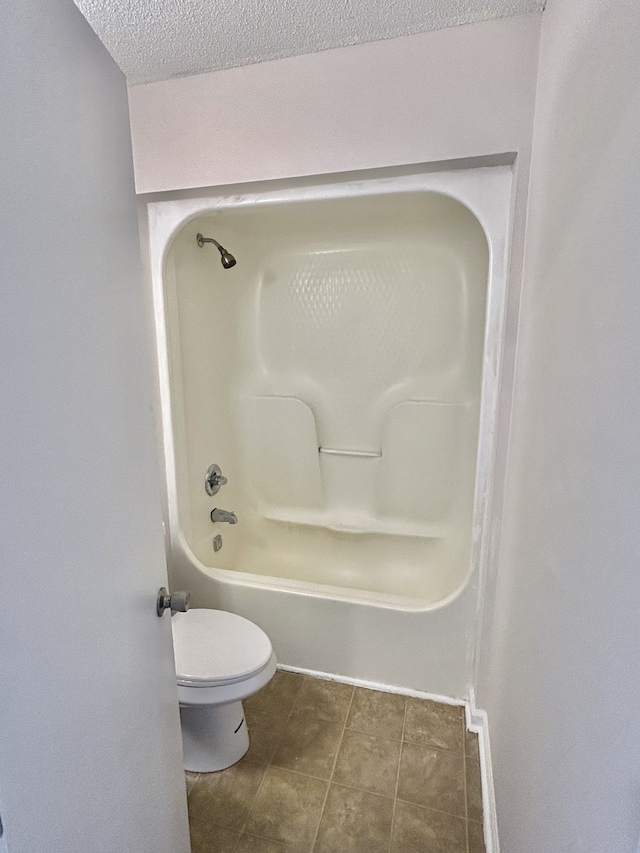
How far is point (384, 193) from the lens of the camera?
143 centimetres

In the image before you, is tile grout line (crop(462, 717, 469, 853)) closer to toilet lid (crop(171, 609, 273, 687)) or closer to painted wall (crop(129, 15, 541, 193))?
toilet lid (crop(171, 609, 273, 687))

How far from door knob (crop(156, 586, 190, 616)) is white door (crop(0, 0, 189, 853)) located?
54mm

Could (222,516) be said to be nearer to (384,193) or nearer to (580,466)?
(384,193)

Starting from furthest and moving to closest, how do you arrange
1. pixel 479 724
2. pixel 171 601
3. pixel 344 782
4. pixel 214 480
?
pixel 214 480
pixel 479 724
pixel 344 782
pixel 171 601

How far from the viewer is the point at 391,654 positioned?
1.74 metres

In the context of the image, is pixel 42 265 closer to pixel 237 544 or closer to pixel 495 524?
pixel 495 524

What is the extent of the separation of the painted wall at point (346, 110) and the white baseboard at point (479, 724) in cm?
190

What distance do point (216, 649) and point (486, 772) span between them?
3.17 ft

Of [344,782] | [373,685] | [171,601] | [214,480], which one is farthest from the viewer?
[214,480]

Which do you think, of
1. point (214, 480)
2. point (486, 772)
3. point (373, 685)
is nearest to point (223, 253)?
point (214, 480)

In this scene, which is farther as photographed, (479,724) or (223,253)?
(223,253)

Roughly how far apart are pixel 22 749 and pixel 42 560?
219 mm

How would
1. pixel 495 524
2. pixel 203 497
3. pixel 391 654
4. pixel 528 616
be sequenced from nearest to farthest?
1. pixel 528 616
2. pixel 495 524
3. pixel 391 654
4. pixel 203 497

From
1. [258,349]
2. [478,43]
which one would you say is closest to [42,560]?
[478,43]
